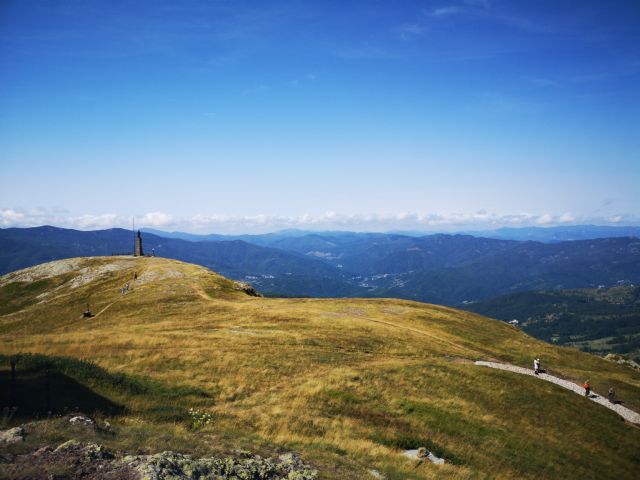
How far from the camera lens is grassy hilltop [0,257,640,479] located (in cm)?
1919

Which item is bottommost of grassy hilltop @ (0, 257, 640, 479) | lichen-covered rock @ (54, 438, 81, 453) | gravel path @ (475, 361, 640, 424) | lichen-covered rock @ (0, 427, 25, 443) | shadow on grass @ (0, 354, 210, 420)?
gravel path @ (475, 361, 640, 424)

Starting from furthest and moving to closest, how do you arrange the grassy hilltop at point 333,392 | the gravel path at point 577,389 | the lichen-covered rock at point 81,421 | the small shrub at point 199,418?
the gravel path at point 577,389, the small shrub at point 199,418, the grassy hilltop at point 333,392, the lichen-covered rock at point 81,421

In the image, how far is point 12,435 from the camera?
495 inches

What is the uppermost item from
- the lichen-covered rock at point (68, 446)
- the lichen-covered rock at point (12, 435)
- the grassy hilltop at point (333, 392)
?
the lichen-covered rock at point (12, 435)

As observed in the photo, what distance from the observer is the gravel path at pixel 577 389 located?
130 ft

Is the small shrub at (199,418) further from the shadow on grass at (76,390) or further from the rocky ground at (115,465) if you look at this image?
the rocky ground at (115,465)

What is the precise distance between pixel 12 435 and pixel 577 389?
52719 millimetres

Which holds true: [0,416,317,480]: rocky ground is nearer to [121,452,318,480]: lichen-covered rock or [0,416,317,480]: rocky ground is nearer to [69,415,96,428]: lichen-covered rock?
[121,452,318,480]: lichen-covered rock

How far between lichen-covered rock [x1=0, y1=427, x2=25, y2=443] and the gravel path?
145 feet

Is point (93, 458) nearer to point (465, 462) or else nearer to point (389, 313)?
point (465, 462)

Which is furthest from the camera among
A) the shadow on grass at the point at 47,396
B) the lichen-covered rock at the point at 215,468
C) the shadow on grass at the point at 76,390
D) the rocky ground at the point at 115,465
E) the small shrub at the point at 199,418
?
the small shrub at the point at 199,418

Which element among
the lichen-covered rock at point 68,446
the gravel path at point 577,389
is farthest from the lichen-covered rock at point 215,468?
the gravel path at point 577,389

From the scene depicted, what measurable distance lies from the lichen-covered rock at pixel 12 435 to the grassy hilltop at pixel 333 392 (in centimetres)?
52

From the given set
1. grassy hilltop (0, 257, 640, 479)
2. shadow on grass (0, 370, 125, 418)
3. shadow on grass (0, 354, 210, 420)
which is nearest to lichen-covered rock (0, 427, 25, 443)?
grassy hilltop (0, 257, 640, 479)
